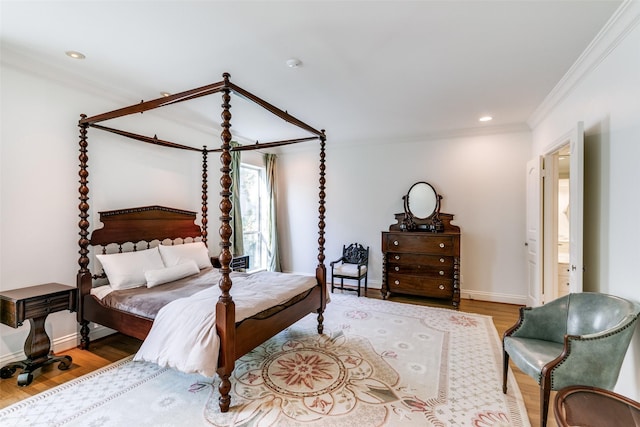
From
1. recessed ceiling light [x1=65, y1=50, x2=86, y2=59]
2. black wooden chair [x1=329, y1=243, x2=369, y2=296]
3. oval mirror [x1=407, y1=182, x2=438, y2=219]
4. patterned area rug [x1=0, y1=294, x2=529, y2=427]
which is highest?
recessed ceiling light [x1=65, y1=50, x2=86, y2=59]

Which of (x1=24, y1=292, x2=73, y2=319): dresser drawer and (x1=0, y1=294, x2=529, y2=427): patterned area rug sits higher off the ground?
(x1=24, y1=292, x2=73, y2=319): dresser drawer

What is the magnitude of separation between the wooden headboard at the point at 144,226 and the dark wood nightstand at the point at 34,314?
0.63 m

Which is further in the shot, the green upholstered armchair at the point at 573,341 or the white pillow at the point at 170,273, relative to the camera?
the white pillow at the point at 170,273

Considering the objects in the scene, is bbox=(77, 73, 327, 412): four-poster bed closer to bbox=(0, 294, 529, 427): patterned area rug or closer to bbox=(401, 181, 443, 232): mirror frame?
bbox=(0, 294, 529, 427): patterned area rug

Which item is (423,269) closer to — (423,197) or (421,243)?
(421,243)

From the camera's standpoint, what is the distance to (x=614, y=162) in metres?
2.22

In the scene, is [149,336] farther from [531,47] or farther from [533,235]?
[533,235]

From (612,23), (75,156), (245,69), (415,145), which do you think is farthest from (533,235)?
(75,156)

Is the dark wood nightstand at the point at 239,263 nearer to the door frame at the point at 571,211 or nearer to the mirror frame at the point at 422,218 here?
the mirror frame at the point at 422,218

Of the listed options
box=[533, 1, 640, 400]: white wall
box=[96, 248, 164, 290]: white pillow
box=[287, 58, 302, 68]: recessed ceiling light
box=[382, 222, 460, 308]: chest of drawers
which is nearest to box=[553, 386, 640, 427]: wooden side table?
box=[533, 1, 640, 400]: white wall

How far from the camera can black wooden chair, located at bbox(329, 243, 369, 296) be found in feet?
16.3

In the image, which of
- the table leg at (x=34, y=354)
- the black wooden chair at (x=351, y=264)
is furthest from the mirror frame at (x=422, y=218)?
the table leg at (x=34, y=354)

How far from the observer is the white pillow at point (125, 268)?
2965 mm

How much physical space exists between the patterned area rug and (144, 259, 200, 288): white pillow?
0.76 m
